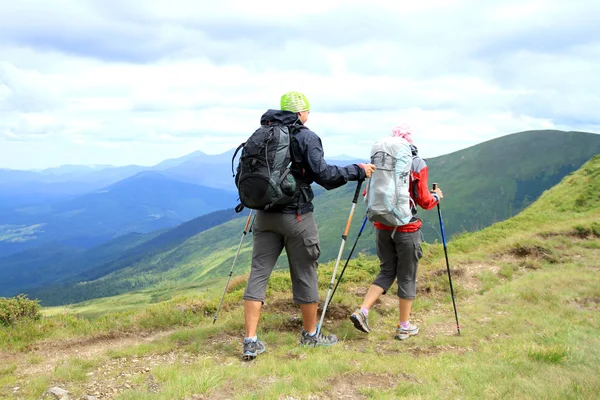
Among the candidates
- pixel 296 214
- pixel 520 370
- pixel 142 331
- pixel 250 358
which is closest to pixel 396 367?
pixel 520 370

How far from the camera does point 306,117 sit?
700 cm

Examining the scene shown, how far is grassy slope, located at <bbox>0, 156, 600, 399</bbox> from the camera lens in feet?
17.4

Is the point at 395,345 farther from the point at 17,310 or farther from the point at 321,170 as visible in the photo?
the point at 17,310

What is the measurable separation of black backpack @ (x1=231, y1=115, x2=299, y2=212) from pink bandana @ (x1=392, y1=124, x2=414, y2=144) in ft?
7.40

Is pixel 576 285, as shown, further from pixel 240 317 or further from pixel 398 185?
pixel 240 317

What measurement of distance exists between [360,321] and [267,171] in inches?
133

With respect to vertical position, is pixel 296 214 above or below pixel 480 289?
above

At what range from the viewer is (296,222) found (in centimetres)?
664

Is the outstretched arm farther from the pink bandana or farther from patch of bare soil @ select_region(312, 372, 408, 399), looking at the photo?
patch of bare soil @ select_region(312, 372, 408, 399)

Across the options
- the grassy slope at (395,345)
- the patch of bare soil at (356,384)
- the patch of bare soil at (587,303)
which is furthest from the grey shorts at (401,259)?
the patch of bare soil at (587,303)

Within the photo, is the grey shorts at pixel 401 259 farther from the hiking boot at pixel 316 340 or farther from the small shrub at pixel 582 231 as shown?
the small shrub at pixel 582 231

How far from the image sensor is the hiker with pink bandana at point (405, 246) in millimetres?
7648

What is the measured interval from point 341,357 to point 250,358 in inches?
54.8

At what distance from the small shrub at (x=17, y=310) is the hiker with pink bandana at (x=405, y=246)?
263 inches
